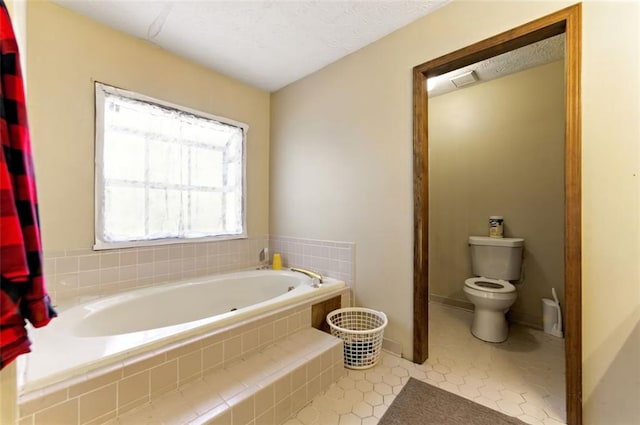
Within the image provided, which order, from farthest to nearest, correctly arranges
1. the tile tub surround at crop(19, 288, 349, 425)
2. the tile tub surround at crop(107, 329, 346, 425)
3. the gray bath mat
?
the gray bath mat → the tile tub surround at crop(107, 329, 346, 425) → the tile tub surround at crop(19, 288, 349, 425)

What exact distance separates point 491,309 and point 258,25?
269cm

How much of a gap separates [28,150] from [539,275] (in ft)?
10.6

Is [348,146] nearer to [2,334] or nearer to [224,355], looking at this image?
[224,355]

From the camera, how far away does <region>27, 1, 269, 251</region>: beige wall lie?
156cm

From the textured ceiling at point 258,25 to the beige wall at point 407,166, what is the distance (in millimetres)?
155

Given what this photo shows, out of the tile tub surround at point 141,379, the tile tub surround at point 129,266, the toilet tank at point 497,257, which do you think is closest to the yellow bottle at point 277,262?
the tile tub surround at point 129,266

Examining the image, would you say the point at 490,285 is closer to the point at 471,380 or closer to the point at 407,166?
the point at 471,380

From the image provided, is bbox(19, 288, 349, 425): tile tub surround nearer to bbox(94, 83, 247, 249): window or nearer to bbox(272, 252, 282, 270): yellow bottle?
→ bbox(272, 252, 282, 270): yellow bottle

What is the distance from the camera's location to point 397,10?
1681mm

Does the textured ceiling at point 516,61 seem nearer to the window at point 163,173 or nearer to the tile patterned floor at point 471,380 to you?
the window at point 163,173

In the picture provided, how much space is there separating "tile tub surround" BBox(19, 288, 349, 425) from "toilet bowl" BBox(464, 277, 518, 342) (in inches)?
63.0

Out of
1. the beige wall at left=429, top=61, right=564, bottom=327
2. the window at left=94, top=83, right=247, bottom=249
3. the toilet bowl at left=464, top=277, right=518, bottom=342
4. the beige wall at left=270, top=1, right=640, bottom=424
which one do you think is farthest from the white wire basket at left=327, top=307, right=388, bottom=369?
the beige wall at left=429, top=61, right=564, bottom=327

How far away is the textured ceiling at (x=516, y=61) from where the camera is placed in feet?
6.71

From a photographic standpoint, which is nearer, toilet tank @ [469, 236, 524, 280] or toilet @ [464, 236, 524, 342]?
toilet @ [464, 236, 524, 342]
